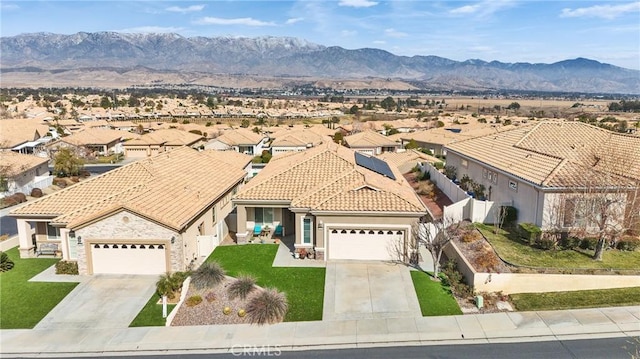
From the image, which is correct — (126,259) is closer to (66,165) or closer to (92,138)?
(66,165)

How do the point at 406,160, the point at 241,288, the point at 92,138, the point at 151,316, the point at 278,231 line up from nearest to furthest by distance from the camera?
the point at 151,316 → the point at 241,288 → the point at 278,231 → the point at 406,160 → the point at 92,138

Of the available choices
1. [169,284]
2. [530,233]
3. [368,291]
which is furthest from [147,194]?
[530,233]

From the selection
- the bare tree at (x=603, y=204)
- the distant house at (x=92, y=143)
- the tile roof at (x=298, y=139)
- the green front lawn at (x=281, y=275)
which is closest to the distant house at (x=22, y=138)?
the distant house at (x=92, y=143)

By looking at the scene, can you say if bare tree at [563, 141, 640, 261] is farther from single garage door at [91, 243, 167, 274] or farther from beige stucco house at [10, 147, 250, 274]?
single garage door at [91, 243, 167, 274]

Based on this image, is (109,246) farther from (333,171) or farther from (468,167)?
(468,167)

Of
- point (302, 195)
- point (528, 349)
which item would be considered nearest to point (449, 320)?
point (528, 349)

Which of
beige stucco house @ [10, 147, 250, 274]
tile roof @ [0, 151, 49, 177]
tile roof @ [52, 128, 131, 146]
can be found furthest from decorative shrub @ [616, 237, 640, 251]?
tile roof @ [52, 128, 131, 146]
